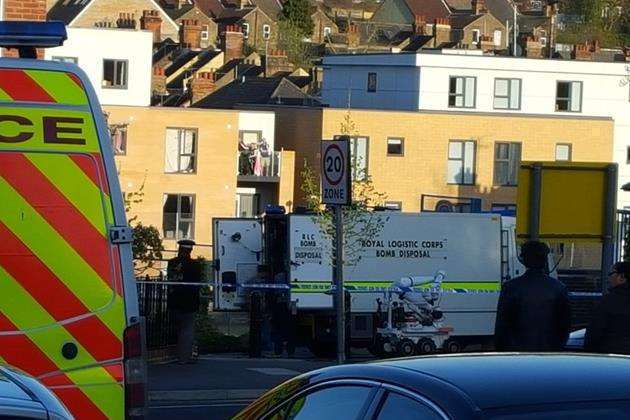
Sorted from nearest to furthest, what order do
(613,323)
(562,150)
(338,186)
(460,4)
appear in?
(613,323) → (338,186) → (562,150) → (460,4)

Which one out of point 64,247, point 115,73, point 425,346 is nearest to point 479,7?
point 115,73

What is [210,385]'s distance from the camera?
59.4ft

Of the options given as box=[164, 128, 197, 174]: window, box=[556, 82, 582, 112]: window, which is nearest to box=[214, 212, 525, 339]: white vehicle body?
box=[164, 128, 197, 174]: window

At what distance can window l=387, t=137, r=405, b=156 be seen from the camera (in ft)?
197

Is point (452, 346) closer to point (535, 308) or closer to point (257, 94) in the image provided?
point (535, 308)

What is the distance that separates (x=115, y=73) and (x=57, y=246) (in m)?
54.0

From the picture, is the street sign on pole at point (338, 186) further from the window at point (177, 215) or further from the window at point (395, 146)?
the window at point (395, 146)

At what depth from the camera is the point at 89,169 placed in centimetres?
711

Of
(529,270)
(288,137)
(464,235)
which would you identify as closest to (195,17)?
(288,137)

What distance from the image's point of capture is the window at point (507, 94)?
63.4 metres

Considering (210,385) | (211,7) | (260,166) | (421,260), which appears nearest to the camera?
(210,385)

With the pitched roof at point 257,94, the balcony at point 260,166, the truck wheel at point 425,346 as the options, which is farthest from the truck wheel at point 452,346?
the pitched roof at point 257,94

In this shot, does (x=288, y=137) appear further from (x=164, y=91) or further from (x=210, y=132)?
(x=164, y=91)

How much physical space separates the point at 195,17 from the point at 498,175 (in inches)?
2975
